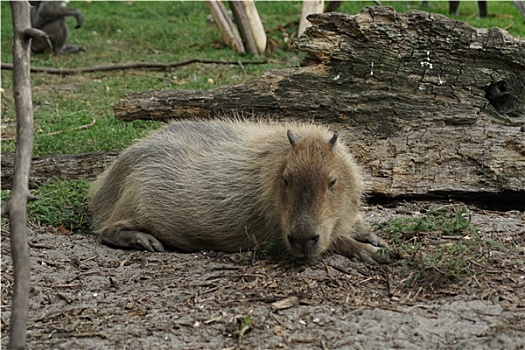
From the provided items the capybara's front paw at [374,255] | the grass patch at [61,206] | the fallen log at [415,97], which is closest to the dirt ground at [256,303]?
the capybara's front paw at [374,255]

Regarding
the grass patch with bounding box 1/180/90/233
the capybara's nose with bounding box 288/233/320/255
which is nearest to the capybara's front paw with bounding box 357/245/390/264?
the capybara's nose with bounding box 288/233/320/255

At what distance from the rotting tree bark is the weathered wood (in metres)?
1.46

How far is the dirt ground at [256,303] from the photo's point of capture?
3354 millimetres

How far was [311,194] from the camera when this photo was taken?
13.2 feet

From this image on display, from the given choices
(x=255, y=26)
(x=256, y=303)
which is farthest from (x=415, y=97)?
(x=255, y=26)

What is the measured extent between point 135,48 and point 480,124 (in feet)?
25.0

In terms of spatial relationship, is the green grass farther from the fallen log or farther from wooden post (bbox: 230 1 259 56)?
the fallen log

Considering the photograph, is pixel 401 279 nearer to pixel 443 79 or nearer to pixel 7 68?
pixel 443 79

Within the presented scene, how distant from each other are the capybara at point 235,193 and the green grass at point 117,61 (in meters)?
0.61

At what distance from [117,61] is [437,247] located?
7862 mm

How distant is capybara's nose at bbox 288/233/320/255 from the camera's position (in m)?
3.92

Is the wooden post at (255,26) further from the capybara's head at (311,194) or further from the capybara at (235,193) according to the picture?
the capybara's head at (311,194)

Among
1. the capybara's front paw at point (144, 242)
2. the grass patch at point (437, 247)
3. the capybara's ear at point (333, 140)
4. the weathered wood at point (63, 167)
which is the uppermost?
the capybara's ear at point (333, 140)

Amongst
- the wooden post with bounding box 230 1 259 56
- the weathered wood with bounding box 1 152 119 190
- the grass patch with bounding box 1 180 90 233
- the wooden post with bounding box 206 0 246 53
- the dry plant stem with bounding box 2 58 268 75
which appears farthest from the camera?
the wooden post with bounding box 206 0 246 53
